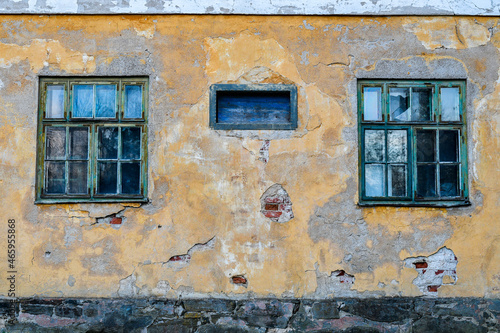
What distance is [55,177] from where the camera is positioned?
4.44m

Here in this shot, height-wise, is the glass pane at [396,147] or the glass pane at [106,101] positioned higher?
the glass pane at [106,101]

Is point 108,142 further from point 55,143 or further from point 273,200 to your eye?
point 273,200

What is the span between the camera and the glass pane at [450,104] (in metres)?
4.50

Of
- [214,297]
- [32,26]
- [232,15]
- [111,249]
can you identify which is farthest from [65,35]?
[214,297]

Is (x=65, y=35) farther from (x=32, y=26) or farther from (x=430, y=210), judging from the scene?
(x=430, y=210)

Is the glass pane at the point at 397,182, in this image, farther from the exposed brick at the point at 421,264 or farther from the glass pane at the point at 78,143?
the glass pane at the point at 78,143

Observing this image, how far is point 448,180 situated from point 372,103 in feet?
3.43

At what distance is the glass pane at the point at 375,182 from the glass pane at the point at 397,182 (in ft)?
0.23

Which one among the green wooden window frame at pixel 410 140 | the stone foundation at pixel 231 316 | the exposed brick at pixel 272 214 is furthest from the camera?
the green wooden window frame at pixel 410 140

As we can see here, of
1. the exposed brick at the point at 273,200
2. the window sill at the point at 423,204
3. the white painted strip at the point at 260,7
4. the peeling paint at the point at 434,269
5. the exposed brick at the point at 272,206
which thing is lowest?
the peeling paint at the point at 434,269

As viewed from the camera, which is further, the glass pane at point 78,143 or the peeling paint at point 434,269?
the glass pane at point 78,143

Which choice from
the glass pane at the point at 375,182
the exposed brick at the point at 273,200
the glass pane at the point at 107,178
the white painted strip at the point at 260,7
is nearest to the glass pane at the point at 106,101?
the glass pane at the point at 107,178

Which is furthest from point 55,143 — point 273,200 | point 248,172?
point 273,200

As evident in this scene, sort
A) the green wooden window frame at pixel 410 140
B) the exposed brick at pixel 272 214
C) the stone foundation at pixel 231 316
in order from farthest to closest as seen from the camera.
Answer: the green wooden window frame at pixel 410 140 → the exposed brick at pixel 272 214 → the stone foundation at pixel 231 316
